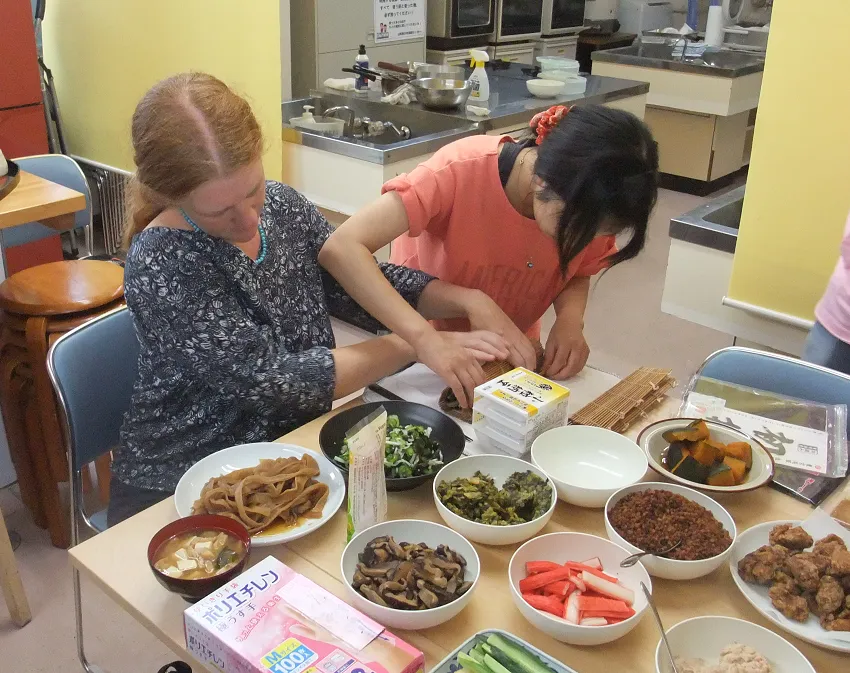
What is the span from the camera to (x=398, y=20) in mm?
3996

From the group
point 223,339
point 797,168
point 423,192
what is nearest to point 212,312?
point 223,339

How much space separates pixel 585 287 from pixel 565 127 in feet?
1.52

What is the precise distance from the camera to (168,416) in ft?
4.36

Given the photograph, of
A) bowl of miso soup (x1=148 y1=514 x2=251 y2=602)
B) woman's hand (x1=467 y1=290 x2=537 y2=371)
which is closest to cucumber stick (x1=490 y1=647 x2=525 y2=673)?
bowl of miso soup (x1=148 y1=514 x2=251 y2=602)

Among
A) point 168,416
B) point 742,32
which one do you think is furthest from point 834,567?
point 742,32

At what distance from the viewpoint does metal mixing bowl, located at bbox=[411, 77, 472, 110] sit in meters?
3.01

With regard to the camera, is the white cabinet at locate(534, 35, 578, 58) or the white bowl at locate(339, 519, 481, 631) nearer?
the white bowl at locate(339, 519, 481, 631)

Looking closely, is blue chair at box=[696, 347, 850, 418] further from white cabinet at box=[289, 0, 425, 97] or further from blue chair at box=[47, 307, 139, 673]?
white cabinet at box=[289, 0, 425, 97]

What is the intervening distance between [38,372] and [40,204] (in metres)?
0.44

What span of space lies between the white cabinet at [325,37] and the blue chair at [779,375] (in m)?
2.89

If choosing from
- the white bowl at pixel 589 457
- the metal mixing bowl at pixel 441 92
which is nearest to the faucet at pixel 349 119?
the metal mixing bowl at pixel 441 92

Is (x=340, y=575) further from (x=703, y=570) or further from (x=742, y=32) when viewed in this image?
(x=742, y=32)

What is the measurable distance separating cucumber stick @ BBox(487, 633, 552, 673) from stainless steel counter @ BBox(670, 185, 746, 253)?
1.49 metres

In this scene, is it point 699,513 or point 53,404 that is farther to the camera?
point 53,404
